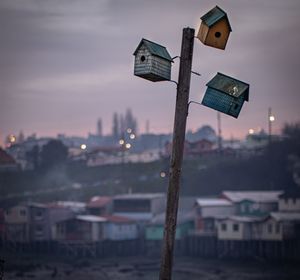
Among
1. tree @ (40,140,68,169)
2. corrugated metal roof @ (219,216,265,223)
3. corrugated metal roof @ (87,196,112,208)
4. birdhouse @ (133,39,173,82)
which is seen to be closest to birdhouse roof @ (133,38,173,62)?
birdhouse @ (133,39,173,82)

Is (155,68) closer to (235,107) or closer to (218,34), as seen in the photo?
(218,34)

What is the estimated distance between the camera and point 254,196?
67438 millimetres

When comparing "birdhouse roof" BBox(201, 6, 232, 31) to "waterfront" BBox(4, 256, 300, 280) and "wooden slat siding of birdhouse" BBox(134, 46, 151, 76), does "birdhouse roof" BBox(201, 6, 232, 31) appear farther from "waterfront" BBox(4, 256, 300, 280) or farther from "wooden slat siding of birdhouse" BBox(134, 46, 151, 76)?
"waterfront" BBox(4, 256, 300, 280)

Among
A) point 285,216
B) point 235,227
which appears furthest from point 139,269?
point 285,216

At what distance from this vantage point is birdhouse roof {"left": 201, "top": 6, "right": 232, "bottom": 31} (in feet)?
24.2

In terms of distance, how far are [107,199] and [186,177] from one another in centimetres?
1509

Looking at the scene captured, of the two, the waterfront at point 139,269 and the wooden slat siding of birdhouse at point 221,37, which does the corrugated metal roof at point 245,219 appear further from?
the wooden slat siding of birdhouse at point 221,37

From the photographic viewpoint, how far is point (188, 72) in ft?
22.2

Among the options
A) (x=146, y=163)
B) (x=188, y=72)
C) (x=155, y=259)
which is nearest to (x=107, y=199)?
(x=155, y=259)

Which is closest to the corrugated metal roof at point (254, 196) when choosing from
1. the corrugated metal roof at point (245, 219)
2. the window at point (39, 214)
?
the corrugated metal roof at point (245, 219)

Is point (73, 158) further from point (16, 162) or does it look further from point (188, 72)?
point (188, 72)

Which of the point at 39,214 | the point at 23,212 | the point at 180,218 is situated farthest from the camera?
the point at 23,212

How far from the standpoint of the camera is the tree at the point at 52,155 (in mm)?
91250

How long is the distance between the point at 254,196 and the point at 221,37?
62.0m
